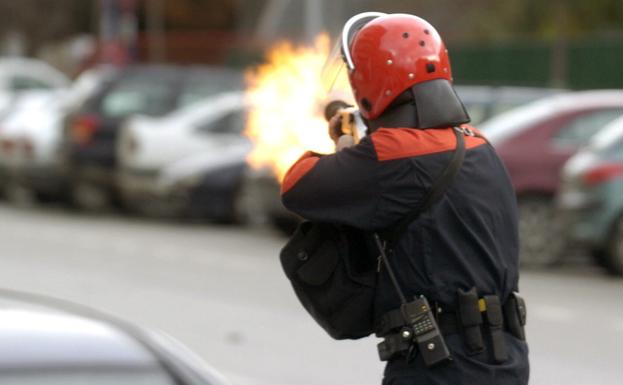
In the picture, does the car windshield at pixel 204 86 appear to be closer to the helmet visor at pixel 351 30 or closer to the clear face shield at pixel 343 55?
the clear face shield at pixel 343 55

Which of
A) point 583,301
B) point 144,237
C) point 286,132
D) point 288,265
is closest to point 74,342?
point 288,265

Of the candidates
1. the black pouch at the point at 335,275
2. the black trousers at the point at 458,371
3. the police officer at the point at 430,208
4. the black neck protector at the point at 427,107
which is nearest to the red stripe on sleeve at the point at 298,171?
the police officer at the point at 430,208

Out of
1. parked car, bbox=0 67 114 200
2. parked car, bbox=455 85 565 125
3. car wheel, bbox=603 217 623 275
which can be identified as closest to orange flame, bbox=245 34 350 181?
car wheel, bbox=603 217 623 275

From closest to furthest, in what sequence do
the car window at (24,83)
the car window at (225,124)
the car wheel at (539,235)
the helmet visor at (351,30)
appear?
the helmet visor at (351,30) → the car wheel at (539,235) → the car window at (225,124) → the car window at (24,83)

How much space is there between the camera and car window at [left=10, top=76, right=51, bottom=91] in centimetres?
2956

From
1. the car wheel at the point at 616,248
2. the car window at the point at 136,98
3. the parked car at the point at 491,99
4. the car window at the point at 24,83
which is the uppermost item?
the car window at the point at 24,83

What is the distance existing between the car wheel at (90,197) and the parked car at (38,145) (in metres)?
0.25

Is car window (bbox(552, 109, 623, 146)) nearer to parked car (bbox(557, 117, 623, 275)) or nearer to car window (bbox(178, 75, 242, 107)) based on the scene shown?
parked car (bbox(557, 117, 623, 275))

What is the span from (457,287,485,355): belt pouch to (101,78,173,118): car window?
56.9 ft

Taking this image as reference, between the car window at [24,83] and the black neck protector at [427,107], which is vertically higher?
the car window at [24,83]

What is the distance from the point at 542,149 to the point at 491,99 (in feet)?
6.47

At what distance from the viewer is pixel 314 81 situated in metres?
8.12

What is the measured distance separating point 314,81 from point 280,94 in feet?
1.38

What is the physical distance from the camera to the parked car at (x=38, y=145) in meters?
22.2
